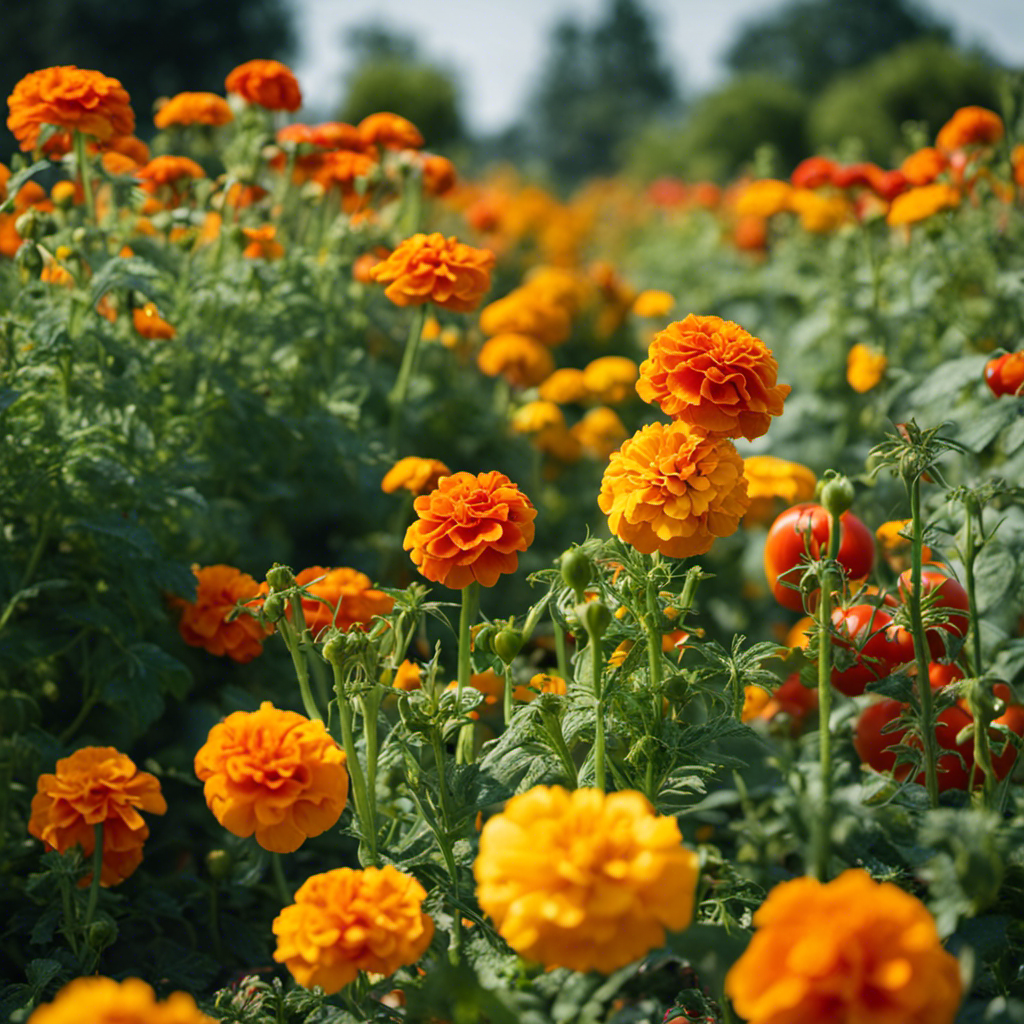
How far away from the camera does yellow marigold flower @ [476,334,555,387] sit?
99.4 inches

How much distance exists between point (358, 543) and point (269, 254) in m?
0.65

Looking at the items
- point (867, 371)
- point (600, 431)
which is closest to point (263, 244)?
point (600, 431)

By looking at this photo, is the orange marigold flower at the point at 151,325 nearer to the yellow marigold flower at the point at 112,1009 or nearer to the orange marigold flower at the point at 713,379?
the orange marigold flower at the point at 713,379

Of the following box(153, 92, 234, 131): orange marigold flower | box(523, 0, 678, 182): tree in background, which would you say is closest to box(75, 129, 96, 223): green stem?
box(153, 92, 234, 131): orange marigold flower

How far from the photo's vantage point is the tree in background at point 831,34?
36094 millimetres

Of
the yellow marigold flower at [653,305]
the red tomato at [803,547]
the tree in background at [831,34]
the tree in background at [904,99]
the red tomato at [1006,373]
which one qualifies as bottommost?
the red tomato at [803,547]

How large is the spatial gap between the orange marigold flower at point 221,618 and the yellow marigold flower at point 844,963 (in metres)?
1.01

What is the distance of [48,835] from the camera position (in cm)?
119

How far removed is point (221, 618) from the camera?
1.52m

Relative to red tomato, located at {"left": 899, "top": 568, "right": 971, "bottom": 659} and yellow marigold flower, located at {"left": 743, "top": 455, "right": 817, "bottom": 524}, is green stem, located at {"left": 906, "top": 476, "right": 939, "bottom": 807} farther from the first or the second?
yellow marigold flower, located at {"left": 743, "top": 455, "right": 817, "bottom": 524}

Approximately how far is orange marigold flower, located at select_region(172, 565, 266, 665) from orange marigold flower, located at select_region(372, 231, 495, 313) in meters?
0.51

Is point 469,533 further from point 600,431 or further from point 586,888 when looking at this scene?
point 600,431

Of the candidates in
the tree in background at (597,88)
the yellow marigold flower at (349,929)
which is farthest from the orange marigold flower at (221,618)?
the tree in background at (597,88)

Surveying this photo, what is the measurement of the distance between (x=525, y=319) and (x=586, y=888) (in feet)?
6.81
